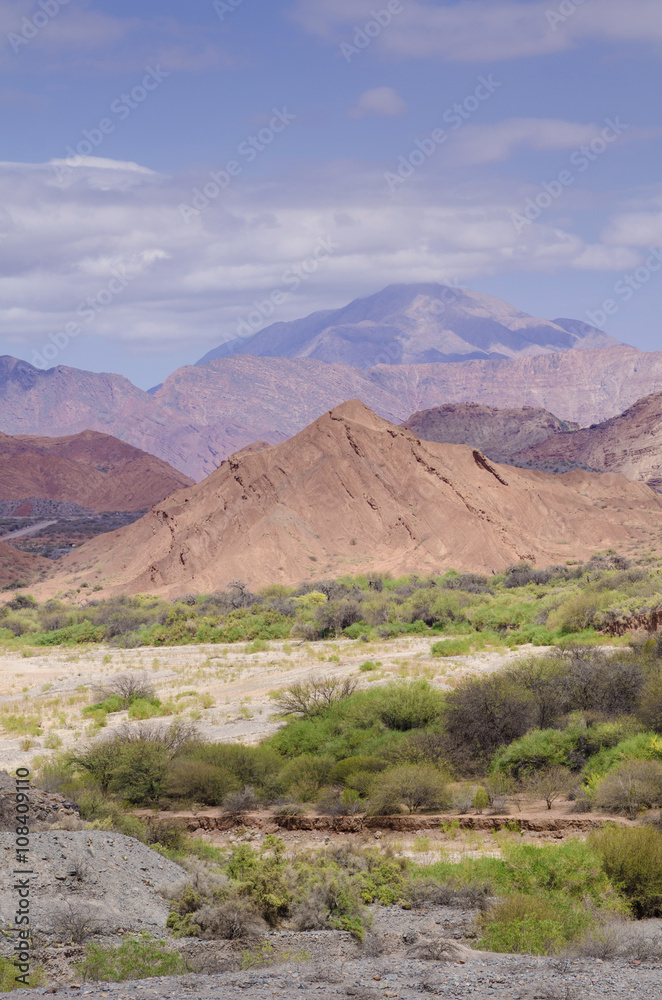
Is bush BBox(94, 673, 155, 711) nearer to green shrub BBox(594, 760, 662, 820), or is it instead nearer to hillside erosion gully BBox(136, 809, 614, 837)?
hillside erosion gully BBox(136, 809, 614, 837)

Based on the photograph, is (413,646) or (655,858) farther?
(413,646)

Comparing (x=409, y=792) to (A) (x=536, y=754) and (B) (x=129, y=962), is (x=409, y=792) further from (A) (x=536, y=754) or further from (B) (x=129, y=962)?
(B) (x=129, y=962)

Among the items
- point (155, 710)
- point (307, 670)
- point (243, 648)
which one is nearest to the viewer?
point (155, 710)

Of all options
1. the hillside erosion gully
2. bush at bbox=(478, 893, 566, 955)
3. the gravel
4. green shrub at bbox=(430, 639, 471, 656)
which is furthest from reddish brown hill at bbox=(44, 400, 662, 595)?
bush at bbox=(478, 893, 566, 955)

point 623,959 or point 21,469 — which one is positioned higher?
point 21,469

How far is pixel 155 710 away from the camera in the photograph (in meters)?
25.8

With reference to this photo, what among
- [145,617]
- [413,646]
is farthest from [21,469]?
[413,646]

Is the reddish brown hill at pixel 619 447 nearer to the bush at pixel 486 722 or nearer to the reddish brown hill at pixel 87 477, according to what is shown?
the reddish brown hill at pixel 87 477

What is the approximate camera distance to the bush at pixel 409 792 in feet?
50.0

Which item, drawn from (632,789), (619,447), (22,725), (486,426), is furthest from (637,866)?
(486,426)

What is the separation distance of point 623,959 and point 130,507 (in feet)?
478

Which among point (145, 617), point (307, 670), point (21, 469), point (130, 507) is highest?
point (21, 469)

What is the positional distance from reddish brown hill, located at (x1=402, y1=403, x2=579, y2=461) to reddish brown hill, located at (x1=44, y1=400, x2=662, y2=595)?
247ft

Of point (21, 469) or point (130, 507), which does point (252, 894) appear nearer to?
point (130, 507)
